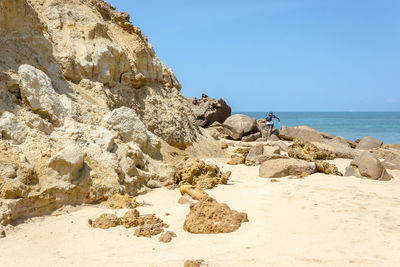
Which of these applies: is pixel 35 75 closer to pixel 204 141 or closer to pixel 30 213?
pixel 30 213

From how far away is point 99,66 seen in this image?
324 inches

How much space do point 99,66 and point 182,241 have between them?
5.47 metres

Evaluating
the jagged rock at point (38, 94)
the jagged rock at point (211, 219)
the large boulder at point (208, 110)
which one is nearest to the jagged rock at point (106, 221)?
the jagged rock at point (211, 219)

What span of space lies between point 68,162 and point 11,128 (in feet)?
3.09

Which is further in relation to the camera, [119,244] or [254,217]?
[254,217]

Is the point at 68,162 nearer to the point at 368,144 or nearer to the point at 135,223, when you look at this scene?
the point at 135,223

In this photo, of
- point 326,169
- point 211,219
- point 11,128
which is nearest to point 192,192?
point 211,219

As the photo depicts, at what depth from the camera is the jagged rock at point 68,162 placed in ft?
16.5

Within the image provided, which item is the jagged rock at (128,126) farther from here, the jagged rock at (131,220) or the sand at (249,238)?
the jagged rock at (131,220)

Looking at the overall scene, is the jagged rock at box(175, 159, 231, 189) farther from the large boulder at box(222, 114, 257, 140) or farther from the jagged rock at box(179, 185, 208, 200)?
the large boulder at box(222, 114, 257, 140)

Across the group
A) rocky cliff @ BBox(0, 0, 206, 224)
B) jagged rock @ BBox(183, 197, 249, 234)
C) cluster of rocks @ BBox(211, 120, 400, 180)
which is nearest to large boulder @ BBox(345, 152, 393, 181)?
cluster of rocks @ BBox(211, 120, 400, 180)

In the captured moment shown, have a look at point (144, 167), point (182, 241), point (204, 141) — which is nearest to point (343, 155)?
point (204, 141)

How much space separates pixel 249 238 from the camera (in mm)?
4020

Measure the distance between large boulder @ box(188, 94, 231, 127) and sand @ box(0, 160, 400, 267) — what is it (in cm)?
1167
